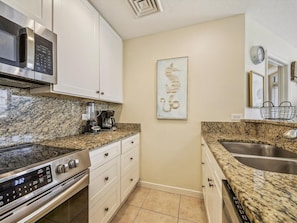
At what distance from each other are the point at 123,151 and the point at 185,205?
103cm

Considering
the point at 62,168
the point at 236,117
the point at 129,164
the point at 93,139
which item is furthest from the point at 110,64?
the point at 236,117

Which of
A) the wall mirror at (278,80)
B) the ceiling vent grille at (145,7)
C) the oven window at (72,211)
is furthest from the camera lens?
the wall mirror at (278,80)

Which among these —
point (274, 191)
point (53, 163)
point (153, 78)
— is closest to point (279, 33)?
point (153, 78)

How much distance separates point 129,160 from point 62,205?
107cm

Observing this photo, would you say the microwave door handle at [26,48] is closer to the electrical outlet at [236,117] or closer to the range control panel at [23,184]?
the range control panel at [23,184]

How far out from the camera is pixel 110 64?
1.95 m

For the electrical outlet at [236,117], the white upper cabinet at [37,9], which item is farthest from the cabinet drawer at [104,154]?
the electrical outlet at [236,117]

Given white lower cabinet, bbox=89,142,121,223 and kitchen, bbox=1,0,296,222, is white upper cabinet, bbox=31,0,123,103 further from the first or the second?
white lower cabinet, bbox=89,142,121,223

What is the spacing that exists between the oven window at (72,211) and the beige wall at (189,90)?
127 centimetres

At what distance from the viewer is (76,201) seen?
0.94 meters

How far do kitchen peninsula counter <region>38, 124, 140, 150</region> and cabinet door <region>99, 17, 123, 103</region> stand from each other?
1.46 ft

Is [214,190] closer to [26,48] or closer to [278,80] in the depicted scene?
[26,48]

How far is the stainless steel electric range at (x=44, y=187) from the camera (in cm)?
60

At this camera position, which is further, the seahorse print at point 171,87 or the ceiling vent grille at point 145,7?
the seahorse print at point 171,87
